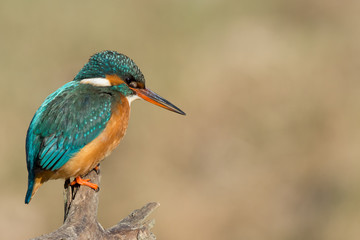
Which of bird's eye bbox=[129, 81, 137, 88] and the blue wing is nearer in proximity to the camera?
the blue wing

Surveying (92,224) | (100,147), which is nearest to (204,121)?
(100,147)

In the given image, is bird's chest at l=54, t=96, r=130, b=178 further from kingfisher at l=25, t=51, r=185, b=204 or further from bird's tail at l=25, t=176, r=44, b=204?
bird's tail at l=25, t=176, r=44, b=204

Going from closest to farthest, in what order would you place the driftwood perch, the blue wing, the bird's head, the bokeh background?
the driftwood perch < the blue wing < the bird's head < the bokeh background

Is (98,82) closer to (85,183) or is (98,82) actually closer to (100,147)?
(100,147)

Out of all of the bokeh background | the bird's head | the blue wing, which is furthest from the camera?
the bokeh background

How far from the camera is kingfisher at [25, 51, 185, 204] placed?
11.5 feet

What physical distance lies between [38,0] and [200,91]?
2.27 m

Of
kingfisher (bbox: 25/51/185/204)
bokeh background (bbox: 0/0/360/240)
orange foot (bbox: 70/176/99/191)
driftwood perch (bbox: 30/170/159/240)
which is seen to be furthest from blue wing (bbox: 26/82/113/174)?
bokeh background (bbox: 0/0/360/240)

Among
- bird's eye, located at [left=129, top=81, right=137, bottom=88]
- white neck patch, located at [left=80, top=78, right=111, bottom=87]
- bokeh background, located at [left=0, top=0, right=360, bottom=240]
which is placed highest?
bird's eye, located at [left=129, top=81, right=137, bottom=88]

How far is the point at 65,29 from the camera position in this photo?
715 cm

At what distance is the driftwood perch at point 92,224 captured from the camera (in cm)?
301

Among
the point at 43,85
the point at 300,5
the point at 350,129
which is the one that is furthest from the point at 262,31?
the point at 43,85

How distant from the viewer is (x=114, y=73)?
3791 millimetres

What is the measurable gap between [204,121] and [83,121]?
354 cm
